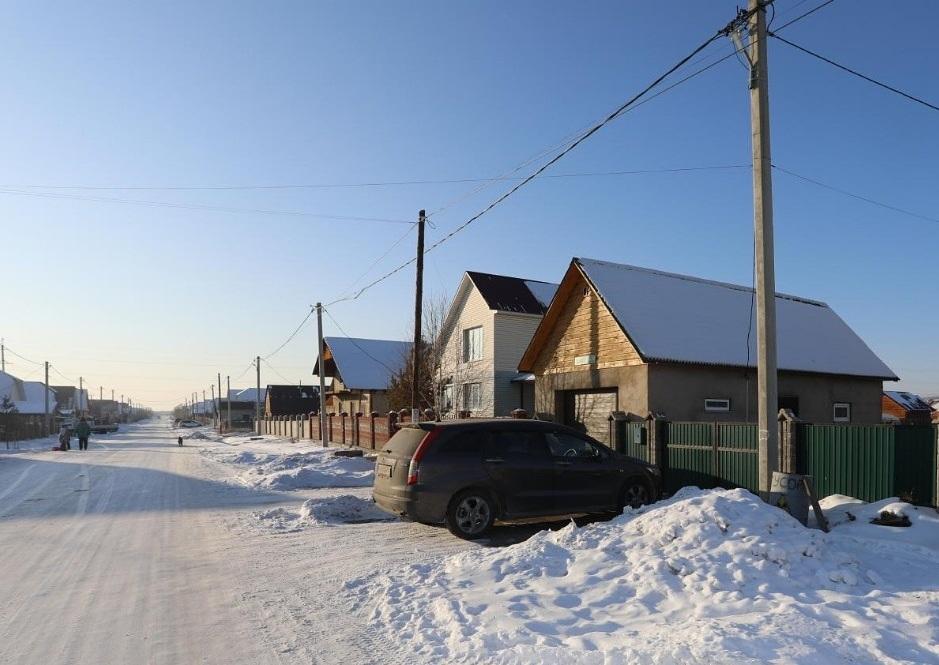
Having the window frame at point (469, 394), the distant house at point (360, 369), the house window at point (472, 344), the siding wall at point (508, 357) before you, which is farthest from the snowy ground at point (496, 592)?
the distant house at point (360, 369)

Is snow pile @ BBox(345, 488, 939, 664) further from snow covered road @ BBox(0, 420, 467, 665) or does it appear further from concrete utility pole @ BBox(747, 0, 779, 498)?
concrete utility pole @ BBox(747, 0, 779, 498)

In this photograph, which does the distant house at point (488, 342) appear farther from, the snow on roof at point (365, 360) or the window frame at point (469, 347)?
the snow on roof at point (365, 360)

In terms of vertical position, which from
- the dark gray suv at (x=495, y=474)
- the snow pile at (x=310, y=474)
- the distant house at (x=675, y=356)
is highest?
the distant house at (x=675, y=356)

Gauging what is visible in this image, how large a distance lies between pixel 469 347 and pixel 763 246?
66.9 ft

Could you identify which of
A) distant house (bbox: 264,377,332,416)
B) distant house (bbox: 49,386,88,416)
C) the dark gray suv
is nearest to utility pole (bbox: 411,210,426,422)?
the dark gray suv

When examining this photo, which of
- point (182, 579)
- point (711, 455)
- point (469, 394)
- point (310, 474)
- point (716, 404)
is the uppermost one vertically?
point (716, 404)

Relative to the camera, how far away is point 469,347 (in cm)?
2911

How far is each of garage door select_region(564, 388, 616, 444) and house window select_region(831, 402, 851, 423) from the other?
6.80 meters

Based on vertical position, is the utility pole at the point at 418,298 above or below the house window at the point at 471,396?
above

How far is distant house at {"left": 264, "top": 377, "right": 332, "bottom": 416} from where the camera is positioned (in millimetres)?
73562

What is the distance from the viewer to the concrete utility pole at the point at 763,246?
355 inches

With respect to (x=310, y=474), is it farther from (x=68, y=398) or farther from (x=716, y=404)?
(x=68, y=398)

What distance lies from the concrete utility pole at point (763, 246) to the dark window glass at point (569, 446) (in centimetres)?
242

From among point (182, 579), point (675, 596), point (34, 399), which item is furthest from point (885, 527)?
point (34, 399)
